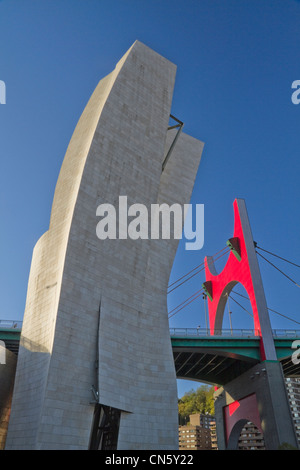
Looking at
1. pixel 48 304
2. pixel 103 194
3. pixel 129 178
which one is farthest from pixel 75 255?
→ pixel 129 178

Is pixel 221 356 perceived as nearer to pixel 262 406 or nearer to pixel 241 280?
pixel 262 406

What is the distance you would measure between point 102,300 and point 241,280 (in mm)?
17403

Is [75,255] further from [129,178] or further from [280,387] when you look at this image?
[280,387]

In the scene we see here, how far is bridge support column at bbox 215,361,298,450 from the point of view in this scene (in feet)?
85.4

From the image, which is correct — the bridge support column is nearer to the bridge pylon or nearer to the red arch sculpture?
the bridge pylon

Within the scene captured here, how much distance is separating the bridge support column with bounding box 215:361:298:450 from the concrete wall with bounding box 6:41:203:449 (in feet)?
30.3

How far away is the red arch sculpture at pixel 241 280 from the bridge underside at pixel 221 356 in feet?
4.42

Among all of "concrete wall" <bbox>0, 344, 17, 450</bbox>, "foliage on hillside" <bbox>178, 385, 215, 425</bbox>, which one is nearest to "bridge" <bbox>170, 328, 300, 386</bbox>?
"concrete wall" <bbox>0, 344, 17, 450</bbox>

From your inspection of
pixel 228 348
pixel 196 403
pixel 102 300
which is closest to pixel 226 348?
pixel 228 348

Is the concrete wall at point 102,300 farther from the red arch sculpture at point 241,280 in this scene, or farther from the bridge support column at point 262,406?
the bridge support column at point 262,406

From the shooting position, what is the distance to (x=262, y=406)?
28344 millimetres

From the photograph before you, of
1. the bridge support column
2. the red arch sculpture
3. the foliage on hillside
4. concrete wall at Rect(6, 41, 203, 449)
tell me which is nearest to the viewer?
concrete wall at Rect(6, 41, 203, 449)

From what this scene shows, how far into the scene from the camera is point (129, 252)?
25.0 m
